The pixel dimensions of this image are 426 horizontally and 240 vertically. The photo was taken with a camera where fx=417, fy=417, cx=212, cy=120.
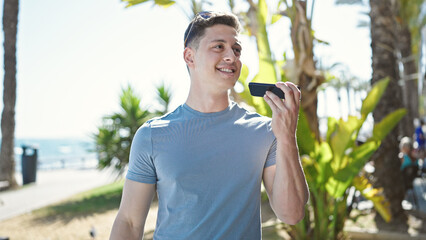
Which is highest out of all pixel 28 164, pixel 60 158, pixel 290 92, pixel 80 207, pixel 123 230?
pixel 290 92

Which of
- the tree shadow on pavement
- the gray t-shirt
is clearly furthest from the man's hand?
the tree shadow on pavement

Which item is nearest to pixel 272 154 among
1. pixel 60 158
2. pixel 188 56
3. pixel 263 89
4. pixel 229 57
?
pixel 263 89

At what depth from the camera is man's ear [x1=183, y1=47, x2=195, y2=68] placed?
5.71 feet

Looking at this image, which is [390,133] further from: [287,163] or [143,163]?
[143,163]

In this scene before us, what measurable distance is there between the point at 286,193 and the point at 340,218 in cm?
410

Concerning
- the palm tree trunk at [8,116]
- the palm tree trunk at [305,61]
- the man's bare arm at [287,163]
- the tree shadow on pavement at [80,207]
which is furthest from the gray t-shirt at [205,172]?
the palm tree trunk at [8,116]

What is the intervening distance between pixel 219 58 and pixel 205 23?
0.57ft

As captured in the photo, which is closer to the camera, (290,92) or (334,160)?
(290,92)

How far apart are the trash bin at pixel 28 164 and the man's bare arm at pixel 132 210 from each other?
1434 centimetres

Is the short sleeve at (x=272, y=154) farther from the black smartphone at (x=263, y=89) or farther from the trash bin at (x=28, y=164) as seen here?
the trash bin at (x=28, y=164)

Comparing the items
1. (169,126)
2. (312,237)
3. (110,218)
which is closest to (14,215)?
(110,218)

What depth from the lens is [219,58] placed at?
1629mm

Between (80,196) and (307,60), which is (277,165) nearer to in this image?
(307,60)

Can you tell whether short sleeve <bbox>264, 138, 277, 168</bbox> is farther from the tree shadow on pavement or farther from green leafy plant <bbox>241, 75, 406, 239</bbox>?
the tree shadow on pavement
